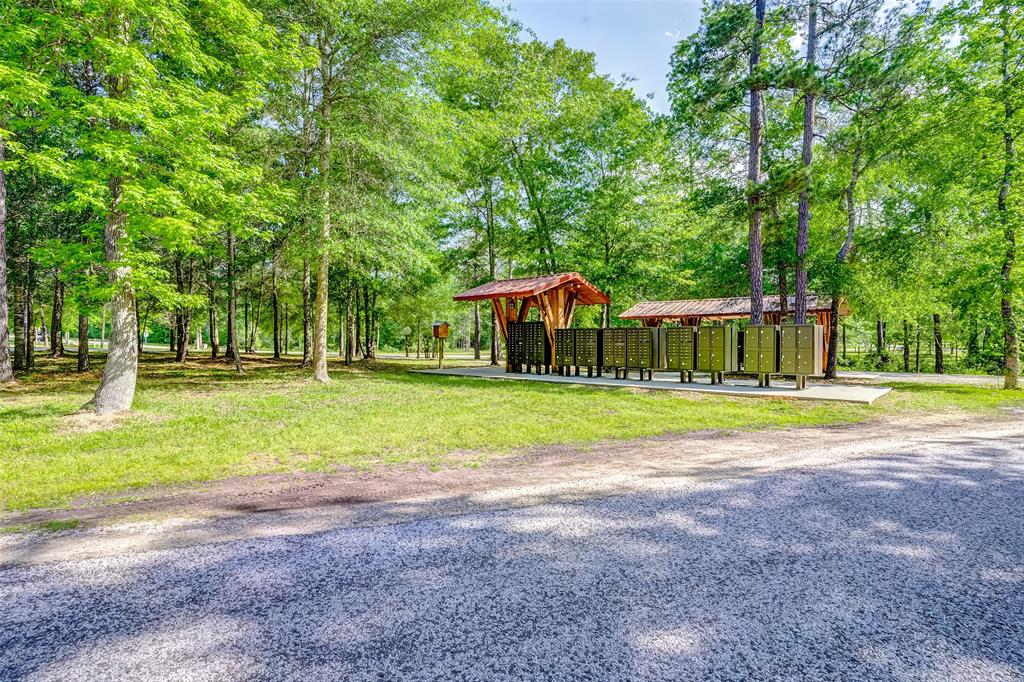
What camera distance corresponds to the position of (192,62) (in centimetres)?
775

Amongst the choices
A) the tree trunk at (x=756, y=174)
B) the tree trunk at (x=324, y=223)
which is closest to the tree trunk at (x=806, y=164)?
the tree trunk at (x=756, y=174)

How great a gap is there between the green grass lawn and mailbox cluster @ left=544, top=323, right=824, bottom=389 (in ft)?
7.60

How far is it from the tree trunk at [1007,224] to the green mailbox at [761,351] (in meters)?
5.91

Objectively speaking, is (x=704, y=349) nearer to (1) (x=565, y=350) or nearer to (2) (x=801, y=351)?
(2) (x=801, y=351)

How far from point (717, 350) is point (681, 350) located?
110cm

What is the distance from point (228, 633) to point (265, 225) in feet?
56.5

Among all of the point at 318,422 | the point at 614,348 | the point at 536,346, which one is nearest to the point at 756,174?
the point at 614,348

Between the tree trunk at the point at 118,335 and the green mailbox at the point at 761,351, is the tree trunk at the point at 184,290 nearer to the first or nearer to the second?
the tree trunk at the point at 118,335

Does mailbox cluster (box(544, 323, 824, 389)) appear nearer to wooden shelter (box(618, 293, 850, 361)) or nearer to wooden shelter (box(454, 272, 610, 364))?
wooden shelter (box(454, 272, 610, 364))

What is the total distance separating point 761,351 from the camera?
13.2 m

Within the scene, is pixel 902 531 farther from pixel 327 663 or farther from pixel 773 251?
pixel 773 251

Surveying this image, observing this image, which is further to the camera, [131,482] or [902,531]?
[131,482]

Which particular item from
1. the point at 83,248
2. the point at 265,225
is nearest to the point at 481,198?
Answer: the point at 265,225

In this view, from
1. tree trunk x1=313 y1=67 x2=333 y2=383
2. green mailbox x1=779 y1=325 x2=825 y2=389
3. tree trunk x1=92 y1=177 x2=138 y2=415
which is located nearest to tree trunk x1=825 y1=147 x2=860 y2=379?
green mailbox x1=779 y1=325 x2=825 y2=389
